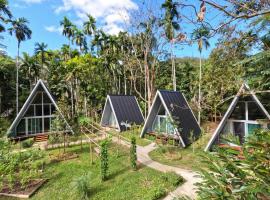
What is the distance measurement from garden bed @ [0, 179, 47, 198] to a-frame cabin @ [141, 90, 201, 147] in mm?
8690

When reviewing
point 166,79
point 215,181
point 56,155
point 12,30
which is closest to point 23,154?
point 56,155

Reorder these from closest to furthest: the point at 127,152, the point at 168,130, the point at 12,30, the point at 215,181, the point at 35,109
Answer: the point at 215,181
the point at 127,152
the point at 168,130
the point at 35,109
the point at 12,30

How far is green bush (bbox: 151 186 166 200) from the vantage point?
8938 mm

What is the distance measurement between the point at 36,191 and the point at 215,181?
10071mm

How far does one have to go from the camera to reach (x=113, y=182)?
10766 millimetres

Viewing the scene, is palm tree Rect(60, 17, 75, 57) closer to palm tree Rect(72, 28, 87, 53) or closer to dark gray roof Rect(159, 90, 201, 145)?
palm tree Rect(72, 28, 87, 53)

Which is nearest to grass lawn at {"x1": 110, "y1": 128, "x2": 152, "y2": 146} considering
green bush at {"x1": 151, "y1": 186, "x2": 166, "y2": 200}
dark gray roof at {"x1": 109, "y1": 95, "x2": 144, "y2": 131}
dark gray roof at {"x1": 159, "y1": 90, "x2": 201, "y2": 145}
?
dark gray roof at {"x1": 109, "y1": 95, "x2": 144, "y2": 131}

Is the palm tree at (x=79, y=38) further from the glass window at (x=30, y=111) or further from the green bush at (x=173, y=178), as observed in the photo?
the green bush at (x=173, y=178)

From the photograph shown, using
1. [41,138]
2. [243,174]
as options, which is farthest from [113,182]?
[41,138]

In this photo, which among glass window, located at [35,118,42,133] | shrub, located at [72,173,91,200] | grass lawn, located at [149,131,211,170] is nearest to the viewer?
shrub, located at [72,173,91,200]

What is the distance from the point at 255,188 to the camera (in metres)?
2.29

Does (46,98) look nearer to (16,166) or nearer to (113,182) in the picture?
(16,166)

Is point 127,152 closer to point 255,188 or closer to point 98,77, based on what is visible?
point 255,188

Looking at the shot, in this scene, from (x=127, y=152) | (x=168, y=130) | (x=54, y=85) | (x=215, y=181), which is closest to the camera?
(x=215, y=181)
